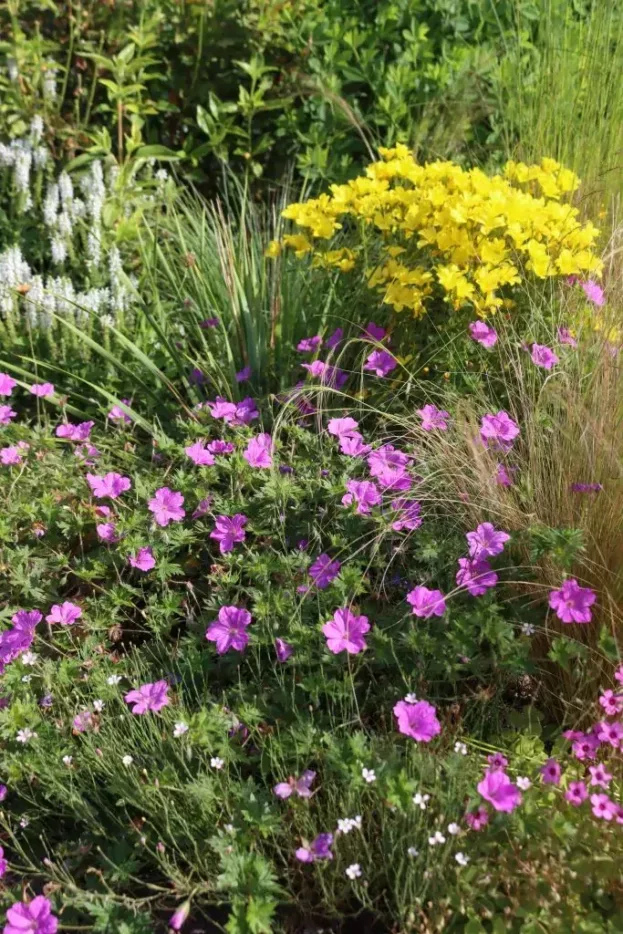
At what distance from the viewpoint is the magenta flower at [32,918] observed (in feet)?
5.13

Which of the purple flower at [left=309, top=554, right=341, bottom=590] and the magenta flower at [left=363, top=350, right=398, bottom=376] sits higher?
the magenta flower at [left=363, top=350, right=398, bottom=376]

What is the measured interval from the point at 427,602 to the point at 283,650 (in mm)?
321

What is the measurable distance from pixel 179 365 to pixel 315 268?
0.57 meters

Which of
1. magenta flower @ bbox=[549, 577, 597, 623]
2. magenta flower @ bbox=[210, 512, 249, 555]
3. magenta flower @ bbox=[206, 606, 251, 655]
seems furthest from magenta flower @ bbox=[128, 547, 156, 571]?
magenta flower @ bbox=[549, 577, 597, 623]

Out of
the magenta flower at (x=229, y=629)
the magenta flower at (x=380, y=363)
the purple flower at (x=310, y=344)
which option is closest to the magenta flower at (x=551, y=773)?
the magenta flower at (x=229, y=629)

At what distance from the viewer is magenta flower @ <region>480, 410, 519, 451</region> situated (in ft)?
7.28

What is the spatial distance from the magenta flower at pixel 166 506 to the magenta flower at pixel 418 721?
0.83 m

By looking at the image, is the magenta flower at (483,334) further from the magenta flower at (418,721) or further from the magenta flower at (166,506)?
the magenta flower at (418,721)

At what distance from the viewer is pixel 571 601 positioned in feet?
6.07

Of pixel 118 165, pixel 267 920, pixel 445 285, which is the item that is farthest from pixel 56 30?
pixel 267 920

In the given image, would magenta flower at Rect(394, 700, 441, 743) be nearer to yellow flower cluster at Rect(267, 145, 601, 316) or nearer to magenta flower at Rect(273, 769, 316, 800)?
magenta flower at Rect(273, 769, 316, 800)

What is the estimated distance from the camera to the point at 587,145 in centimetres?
351

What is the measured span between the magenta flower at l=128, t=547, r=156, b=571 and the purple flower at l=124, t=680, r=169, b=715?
1.14 feet

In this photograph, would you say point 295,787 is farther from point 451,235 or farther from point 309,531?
point 451,235
